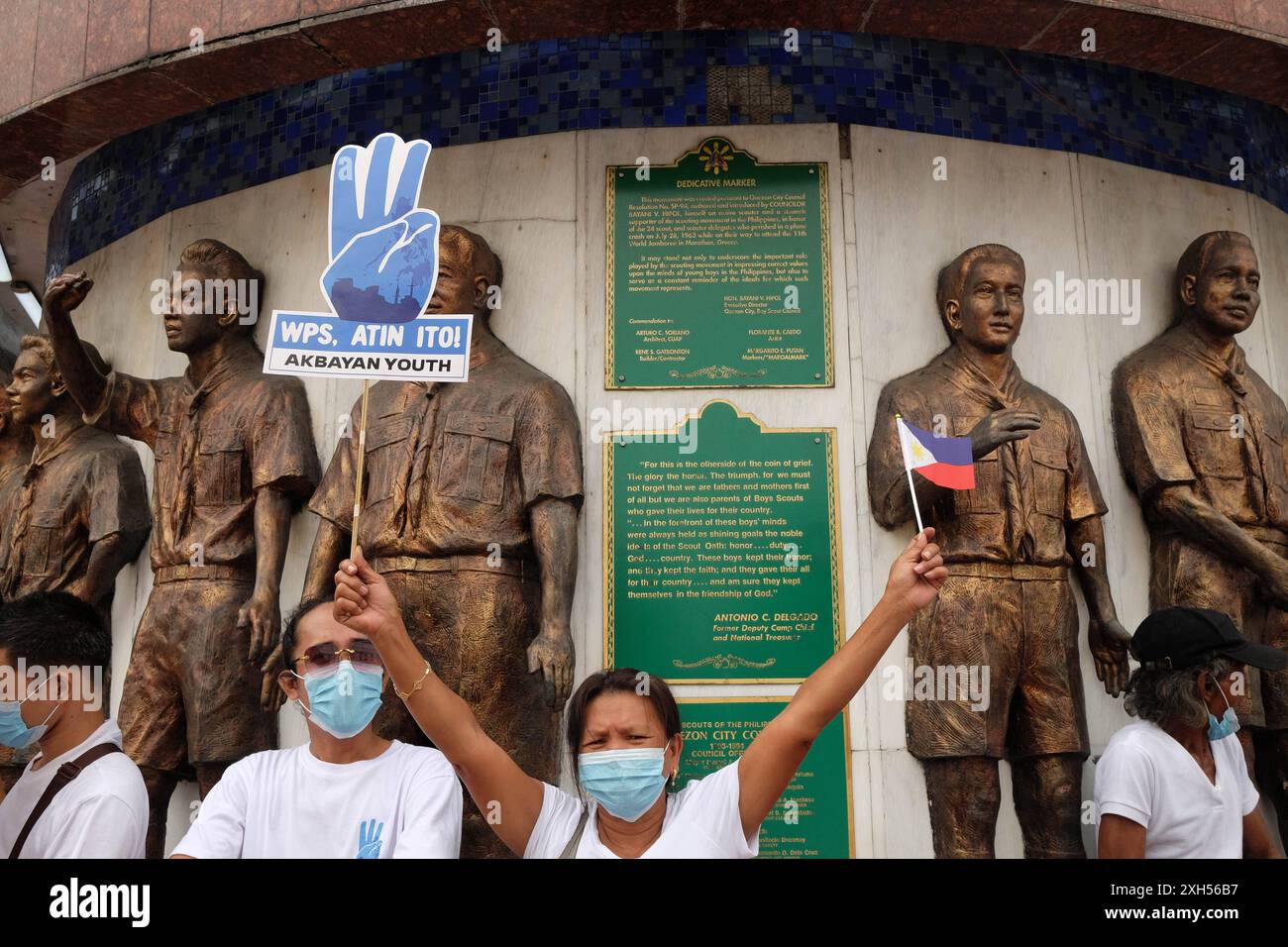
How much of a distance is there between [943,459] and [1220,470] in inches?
88.2

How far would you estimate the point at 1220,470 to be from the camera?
6.68 m

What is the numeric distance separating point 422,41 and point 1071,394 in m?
3.94

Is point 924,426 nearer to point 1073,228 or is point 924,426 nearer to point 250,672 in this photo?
point 1073,228

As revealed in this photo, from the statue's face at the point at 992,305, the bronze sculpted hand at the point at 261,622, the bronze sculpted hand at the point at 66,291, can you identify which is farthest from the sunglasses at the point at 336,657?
the statue's face at the point at 992,305

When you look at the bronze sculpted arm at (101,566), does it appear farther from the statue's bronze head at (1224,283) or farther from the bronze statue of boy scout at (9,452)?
the statue's bronze head at (1224,283)

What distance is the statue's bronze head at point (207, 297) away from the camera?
713 cm

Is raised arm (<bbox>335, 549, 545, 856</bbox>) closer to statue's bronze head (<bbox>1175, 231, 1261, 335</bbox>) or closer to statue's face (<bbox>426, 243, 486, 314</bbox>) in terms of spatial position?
statue's face (<bbox>426, 243, 486, 314</bbox>)

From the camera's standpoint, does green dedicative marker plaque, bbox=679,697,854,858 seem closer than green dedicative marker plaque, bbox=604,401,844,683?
Yes

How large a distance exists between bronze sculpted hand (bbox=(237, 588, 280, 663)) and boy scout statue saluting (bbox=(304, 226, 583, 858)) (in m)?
0.22

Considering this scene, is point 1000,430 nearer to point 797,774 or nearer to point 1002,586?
point 1002,586

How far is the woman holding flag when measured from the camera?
3.89 metres

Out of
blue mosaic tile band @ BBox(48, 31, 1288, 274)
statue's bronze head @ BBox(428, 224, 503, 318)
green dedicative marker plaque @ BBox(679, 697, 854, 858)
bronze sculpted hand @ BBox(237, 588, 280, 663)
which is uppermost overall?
blue mosaic tile band @ BBox(48, 31, 1288, 274)

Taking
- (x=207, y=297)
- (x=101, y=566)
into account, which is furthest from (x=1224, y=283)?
(x=101, y=566)

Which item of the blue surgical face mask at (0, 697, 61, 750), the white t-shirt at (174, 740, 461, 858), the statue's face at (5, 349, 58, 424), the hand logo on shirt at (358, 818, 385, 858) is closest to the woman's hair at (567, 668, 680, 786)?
the white t-shirt at (174, 740, 461, 858)
